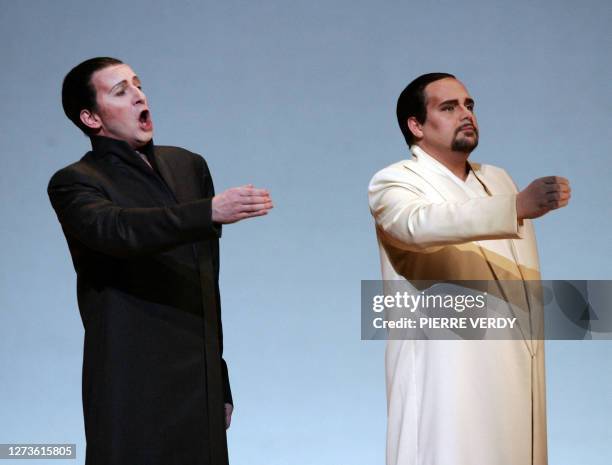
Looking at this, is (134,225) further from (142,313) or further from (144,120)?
(144,120)

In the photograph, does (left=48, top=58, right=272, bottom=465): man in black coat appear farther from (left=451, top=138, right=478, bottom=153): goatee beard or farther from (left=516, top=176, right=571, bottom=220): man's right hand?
(left=451, top=138, right=478, bottom=153): goatee beard

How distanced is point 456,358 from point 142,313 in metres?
0.66

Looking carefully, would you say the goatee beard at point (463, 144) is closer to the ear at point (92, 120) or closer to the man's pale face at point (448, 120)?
the man's pale face at point (448, 120)

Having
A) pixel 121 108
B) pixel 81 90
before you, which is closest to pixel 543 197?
pixel 121 108

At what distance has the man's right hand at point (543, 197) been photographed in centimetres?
184

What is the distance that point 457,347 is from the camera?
2.09 meters

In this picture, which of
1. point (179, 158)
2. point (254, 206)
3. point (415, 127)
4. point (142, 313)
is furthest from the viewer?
point (415, 127)

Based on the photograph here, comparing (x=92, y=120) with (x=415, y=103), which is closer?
(x=92, y=120)

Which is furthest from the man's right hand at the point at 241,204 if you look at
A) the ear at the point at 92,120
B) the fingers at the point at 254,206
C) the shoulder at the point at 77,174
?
the ear at the point at 92,120

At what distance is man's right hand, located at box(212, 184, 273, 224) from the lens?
5.80ft

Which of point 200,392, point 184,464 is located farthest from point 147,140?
point 184,464

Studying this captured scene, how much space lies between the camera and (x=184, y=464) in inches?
75.5

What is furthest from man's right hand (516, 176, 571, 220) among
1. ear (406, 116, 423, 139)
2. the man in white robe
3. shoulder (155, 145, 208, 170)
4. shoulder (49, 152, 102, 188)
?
shoulder (49, 152, 102, 188)

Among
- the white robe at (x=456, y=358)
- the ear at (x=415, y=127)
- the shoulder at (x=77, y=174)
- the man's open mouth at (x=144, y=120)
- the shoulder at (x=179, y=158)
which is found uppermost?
the ear at (x=415, y=127)
